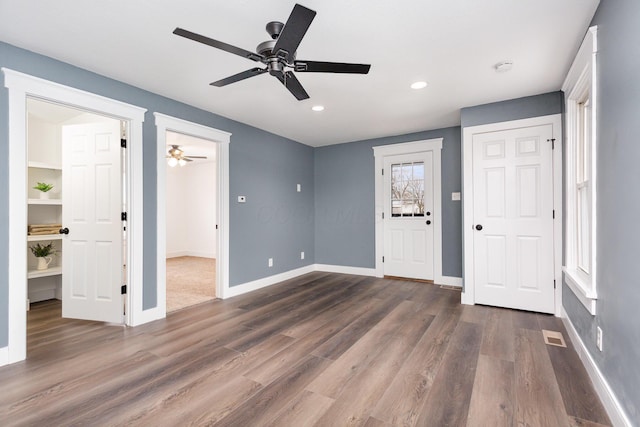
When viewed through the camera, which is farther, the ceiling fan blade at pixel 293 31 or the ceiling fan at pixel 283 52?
the ceiling fan at pixel 283 52

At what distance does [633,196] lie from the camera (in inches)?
56.5

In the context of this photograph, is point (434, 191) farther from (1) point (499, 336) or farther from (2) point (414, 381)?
(2) point (414, 381)

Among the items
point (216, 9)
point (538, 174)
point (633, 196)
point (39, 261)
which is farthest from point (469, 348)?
point (39, 261)

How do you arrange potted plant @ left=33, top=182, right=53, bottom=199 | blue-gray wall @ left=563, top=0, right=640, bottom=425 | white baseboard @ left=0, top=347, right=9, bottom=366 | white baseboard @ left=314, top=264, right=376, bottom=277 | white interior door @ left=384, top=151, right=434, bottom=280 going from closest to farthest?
blue-gray wall @ left=563, top=0, right=640, bottom=425
white baseboard @ left=0, top=347, right=9, bottom=366
potted plant @ left=33, top=182, right=53, bottom=199
white interior door @ left=384, top=151, right=434, bottom=280
white baseboard @ left=314, top=264, right=376, bottom=277

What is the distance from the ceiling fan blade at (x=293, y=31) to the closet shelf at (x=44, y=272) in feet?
13.2

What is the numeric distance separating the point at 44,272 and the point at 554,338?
5.67 metres

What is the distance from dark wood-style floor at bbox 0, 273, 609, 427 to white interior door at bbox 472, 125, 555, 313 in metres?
0.30

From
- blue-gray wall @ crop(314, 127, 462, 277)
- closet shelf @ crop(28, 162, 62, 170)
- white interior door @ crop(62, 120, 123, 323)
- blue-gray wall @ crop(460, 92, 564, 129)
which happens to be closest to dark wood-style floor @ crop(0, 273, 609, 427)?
white interior door @ crop(62, 120, 123, 323)

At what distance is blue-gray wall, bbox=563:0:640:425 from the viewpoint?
1.42 m

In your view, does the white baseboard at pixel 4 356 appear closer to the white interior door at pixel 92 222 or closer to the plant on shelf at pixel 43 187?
the white interior door at pixel 92 222

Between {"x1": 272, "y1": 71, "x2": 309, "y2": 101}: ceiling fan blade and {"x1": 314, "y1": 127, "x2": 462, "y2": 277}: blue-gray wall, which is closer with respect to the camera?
{"x1": 272, "y1": 71, "x2": 309, "y2": 101}: ceiling fan blade

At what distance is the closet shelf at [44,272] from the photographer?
3603 mm

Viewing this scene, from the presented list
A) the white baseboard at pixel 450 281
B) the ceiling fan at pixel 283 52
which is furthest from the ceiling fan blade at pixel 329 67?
the white baseboard at pixel 450 281

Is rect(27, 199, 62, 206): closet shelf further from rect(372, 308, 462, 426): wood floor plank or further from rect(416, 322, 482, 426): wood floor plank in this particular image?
rect(416, 322, 482, 426): wood floor plank
